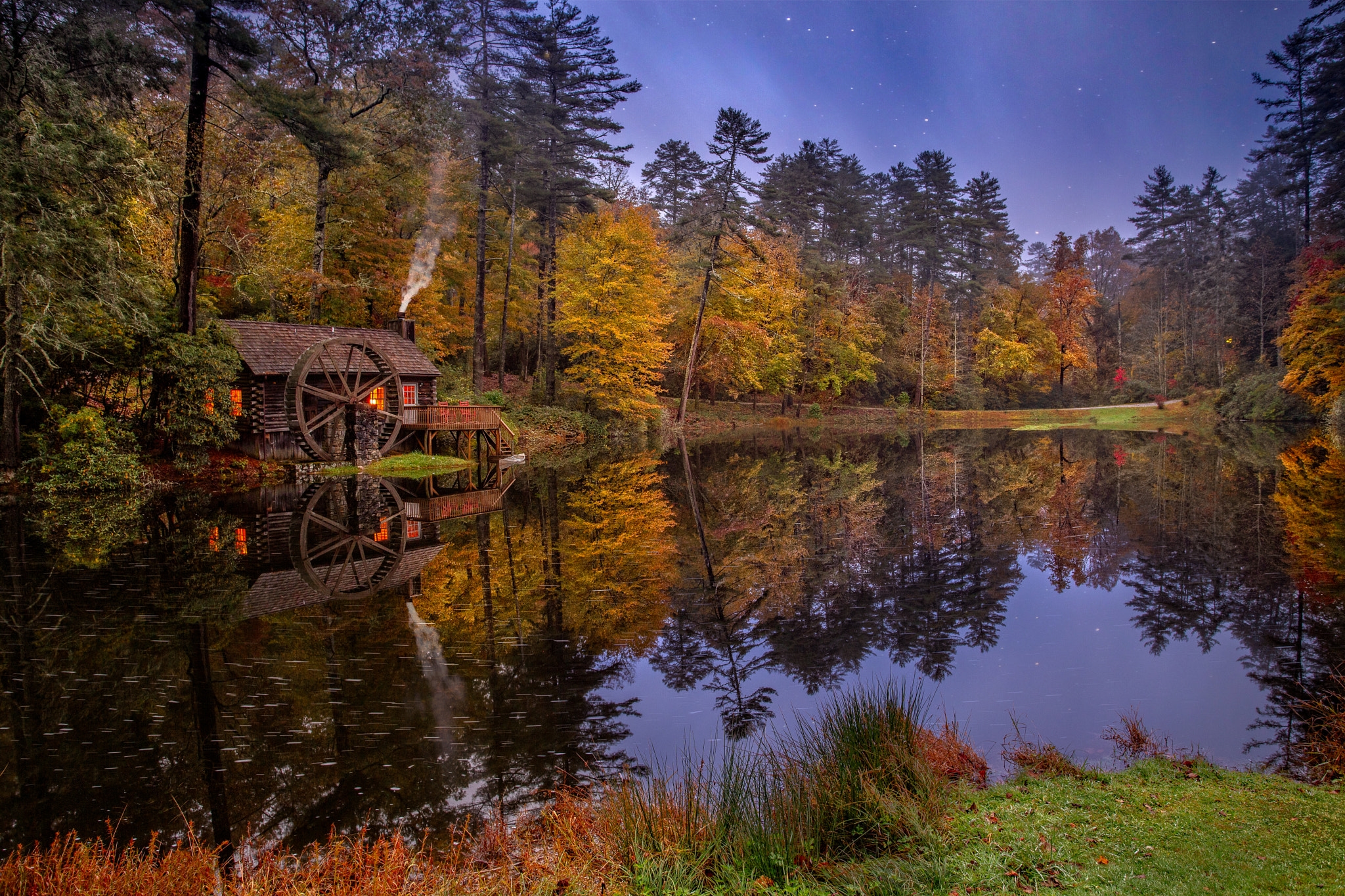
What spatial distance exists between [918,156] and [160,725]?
53313mm

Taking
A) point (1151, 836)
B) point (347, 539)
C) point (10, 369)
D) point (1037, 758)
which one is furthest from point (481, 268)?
point (1151, 836)

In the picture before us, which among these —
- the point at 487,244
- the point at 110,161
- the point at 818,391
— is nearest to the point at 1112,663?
the point at 110,161

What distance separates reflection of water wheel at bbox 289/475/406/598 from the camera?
406 inches

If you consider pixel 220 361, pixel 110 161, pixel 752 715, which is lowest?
pixel 752 715

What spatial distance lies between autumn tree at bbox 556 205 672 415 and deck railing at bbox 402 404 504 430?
28.1 ft

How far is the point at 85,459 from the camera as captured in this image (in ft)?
54.8

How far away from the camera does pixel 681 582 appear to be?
10633mm

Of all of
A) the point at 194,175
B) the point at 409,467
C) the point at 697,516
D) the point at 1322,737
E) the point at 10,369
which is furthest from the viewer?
the point at 409,467

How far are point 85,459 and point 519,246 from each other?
74.0ft

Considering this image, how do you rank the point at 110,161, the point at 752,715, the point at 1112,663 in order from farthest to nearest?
the point at 110,161
the point at 1112,663
the point at 752,715

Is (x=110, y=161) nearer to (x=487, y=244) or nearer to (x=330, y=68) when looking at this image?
(x=330, y=68)

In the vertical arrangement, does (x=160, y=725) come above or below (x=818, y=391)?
below

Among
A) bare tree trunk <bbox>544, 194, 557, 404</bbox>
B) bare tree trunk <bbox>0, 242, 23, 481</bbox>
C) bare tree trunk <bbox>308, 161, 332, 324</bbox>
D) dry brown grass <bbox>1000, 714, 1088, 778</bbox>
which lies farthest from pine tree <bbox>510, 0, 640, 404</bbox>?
dry brown grass <bbox>1000, 714, 1088, 778</bbox>

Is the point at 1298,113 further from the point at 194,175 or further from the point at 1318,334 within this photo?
the point at 194,175
